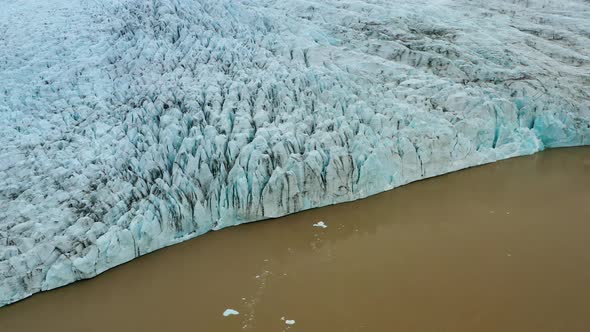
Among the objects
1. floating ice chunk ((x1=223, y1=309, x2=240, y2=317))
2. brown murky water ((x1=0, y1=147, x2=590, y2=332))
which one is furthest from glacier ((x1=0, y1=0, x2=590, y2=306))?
floating ice chunk ((x1=223, y1=309, x2=240, y2=317))

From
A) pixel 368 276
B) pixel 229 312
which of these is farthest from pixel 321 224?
pixel 229 312

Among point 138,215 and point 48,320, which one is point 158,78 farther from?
point 48,320

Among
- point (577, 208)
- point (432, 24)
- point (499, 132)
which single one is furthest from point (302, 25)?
point (577, 208)

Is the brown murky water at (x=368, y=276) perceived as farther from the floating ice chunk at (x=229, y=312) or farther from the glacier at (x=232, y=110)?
the glacier at (x=232, y=110)

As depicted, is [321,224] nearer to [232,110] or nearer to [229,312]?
[229,312]

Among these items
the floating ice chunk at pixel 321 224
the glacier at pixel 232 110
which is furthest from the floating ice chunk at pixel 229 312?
the floating ice chunk at pixel 321 224
